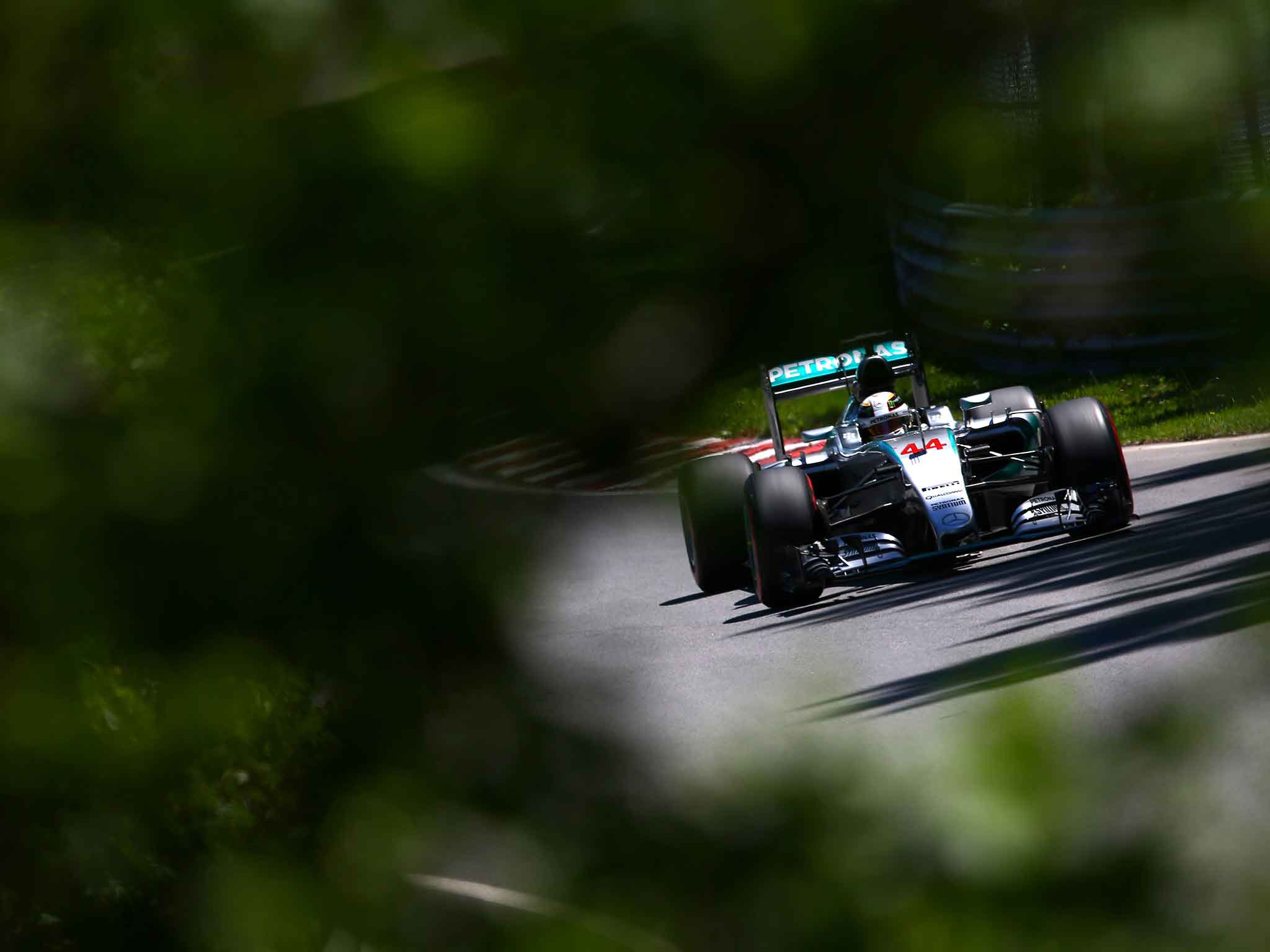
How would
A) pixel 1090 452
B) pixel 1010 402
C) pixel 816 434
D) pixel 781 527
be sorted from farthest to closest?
pixel 816 434 → pixel 1010 402 → pixel 1090 452 → pixel 781 527

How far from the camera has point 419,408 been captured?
793 mm

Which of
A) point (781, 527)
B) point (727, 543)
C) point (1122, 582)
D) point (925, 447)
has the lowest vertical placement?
point (1122, 582)

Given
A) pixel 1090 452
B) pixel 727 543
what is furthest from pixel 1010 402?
pixel 727 543

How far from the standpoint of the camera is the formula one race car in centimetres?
855

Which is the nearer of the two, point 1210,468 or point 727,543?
point 727,543

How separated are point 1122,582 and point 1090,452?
2.18ft

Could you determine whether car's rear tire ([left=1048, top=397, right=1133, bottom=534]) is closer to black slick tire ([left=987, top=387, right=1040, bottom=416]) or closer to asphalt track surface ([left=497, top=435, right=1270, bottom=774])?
asphalt track surface ([left=497, top=435, right=1270, bottom=774])

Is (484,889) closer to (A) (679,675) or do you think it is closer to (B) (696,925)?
(B) (696,925)

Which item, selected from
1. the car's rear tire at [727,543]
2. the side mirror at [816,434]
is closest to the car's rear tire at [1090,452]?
the car's rear tire at [727,543]

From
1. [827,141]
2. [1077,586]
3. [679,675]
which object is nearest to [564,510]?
[827,141]

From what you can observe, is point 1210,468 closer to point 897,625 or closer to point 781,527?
point 897,625

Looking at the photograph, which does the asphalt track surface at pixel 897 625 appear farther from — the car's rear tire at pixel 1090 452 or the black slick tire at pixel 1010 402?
the black slick tire at pixel 1010 402

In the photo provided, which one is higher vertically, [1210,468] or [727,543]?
[727,543]

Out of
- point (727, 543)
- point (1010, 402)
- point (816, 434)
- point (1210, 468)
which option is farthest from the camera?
point (1210, 468)
